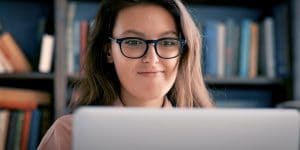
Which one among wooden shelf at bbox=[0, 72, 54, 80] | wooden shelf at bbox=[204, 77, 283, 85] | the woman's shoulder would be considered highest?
wooden shelf at bbox=[0, 72, 54, 80]

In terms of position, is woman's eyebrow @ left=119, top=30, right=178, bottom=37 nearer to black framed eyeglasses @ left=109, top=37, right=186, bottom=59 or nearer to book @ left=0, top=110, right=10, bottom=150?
black framed eyeglasses @ left=109, top=37, right=186, bottom=59

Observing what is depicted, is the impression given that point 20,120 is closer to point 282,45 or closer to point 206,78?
point 206,78

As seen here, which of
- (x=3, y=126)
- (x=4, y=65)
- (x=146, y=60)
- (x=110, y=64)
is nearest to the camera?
(x=146, y=60)

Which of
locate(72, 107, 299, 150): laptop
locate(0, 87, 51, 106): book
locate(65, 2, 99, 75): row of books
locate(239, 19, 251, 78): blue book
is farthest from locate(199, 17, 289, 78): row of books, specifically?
locate(72, 107, 299, 150): laptop

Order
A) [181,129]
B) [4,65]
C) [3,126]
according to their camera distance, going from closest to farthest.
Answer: [181,129] → [3,126] → [4,65]

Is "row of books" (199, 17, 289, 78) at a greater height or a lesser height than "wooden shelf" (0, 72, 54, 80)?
greater

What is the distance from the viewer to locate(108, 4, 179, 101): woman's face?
1078 mm

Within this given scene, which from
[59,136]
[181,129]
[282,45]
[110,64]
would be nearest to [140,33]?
[110,64]

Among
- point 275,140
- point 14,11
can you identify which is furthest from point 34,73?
point 275,140

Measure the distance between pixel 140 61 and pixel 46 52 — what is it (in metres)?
0.93

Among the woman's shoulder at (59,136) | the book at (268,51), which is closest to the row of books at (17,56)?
the woman's shoulder at (59,136)

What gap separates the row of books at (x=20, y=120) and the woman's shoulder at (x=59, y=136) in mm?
739

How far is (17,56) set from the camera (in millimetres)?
1902

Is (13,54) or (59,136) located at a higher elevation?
(13,54)
